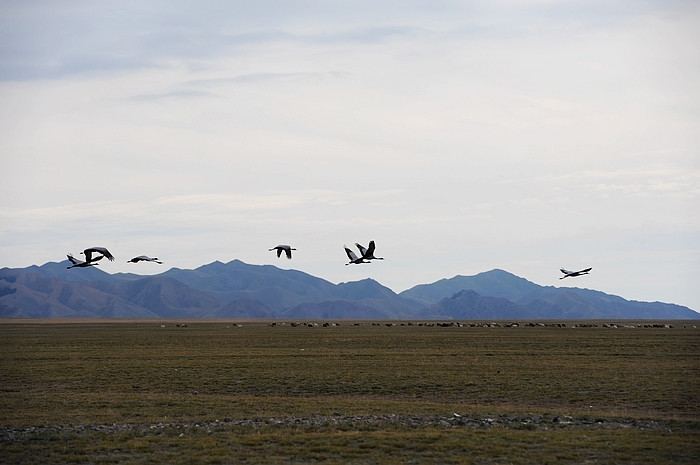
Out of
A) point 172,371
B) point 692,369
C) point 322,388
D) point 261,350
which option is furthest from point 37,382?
point 692,369

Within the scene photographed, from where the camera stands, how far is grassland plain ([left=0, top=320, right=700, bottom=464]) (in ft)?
58.3

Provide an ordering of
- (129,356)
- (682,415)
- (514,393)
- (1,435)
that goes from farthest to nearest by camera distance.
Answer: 1. (129,356)
2. (514,393)
3. (682,415)
4. (1,435)

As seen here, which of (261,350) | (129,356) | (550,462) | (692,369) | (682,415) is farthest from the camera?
(261,350)

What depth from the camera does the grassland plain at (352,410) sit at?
17.8 meters

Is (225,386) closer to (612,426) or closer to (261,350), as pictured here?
(612,426)

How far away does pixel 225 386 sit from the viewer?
3316 centimetres

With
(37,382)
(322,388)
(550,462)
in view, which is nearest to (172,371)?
(37,382)

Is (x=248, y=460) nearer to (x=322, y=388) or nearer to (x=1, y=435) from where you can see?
(x=1, y=435)

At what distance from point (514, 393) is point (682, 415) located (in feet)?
23.9

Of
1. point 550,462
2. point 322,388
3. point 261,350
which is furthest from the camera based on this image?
point 261,350

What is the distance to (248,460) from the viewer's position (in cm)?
1708

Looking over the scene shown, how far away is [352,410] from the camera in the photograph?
24.8m

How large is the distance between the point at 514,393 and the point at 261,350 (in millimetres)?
29978

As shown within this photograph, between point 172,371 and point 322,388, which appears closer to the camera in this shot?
point 322,388
